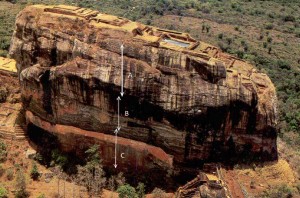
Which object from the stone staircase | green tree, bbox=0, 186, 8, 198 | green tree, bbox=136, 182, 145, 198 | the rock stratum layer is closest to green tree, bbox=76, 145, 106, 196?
the rock stratum layer

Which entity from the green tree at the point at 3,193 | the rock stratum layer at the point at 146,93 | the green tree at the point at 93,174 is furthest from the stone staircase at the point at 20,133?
the green tree at the point at 93,174

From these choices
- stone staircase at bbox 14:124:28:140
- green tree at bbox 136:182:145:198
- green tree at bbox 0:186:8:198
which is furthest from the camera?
stone staircase at bbox 14:124:28:140

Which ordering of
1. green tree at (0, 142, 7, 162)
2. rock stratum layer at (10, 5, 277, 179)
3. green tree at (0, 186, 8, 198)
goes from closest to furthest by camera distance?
rock stratum layer at (10, 5, 277, 179) < green tree at (0, 186, 8, 198) < green tree at (0, 142, 7, 162)

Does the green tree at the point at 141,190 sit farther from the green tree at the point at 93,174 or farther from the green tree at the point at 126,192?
the green tree at the point at 93,174

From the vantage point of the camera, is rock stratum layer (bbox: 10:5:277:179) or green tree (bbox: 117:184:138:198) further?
green tree (bbox: 117:184:138:198)

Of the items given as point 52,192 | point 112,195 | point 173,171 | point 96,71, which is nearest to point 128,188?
point 112,195

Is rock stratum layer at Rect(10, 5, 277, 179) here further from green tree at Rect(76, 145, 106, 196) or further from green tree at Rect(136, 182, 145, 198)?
green tree at Rect(136, 182, 145, 198)

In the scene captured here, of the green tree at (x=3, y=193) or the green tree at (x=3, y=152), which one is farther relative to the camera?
the green tree at (x=3, y=152)

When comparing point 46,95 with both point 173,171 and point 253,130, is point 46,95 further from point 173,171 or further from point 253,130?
point 253,130
